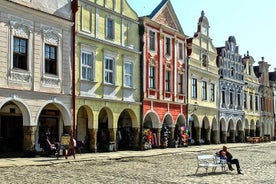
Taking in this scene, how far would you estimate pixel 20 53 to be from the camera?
890 inches

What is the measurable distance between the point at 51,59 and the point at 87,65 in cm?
300

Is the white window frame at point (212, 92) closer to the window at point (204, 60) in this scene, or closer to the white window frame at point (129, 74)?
the window at point (204, 60)

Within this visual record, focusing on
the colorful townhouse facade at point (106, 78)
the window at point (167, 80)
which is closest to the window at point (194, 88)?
the colorful townhouse facade at point (106, 78)

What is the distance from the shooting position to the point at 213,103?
1722 inches

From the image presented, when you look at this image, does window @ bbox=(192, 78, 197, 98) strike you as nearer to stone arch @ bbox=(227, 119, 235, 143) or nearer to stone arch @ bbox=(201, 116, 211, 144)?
stone arch @ bbox=(201, 116, 211, 144)

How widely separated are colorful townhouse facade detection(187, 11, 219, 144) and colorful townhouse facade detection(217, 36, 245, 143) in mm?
1651

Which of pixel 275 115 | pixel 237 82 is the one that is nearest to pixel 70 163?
pixel 237 82

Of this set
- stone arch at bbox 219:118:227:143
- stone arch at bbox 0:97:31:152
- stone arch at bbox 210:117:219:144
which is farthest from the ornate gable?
stone arch at bbox 0:97:31:152

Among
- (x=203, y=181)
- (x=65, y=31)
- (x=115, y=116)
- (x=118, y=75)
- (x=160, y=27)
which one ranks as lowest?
(x=203, y=181)

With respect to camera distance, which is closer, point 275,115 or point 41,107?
point 41,107

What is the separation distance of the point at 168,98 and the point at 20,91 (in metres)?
15.6

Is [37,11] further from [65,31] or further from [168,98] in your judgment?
[168,98]

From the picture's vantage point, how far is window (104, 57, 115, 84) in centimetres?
2855

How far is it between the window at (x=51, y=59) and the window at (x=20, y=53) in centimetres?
151
